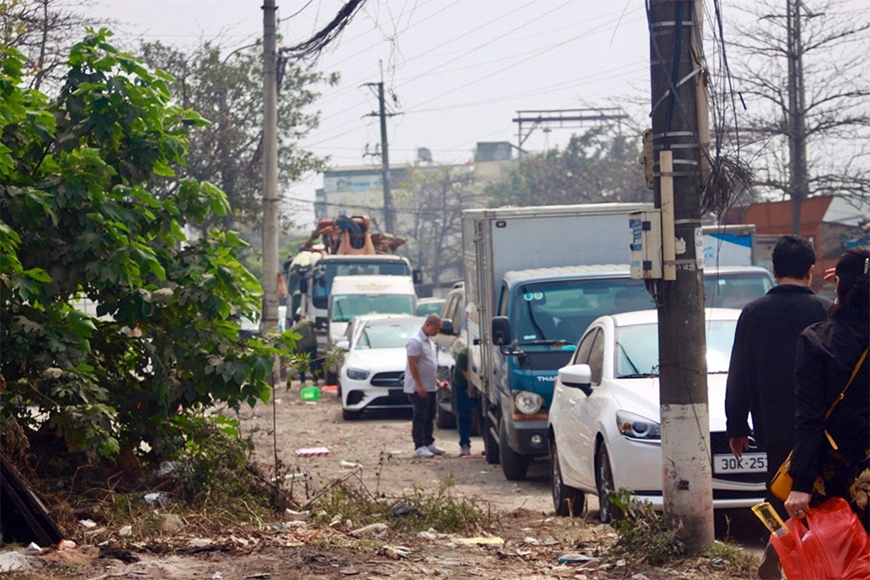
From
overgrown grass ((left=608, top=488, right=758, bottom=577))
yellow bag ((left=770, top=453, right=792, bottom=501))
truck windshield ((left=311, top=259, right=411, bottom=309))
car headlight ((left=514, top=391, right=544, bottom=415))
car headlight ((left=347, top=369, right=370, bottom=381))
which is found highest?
truck windshield ((left=311, top=259, right=411, bottom=309))

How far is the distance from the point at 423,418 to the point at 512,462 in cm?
239

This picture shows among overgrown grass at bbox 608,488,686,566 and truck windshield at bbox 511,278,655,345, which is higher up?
truck windshield at bbox 511,278,655,345

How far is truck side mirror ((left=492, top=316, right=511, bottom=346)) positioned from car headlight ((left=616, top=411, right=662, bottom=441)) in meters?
3.40

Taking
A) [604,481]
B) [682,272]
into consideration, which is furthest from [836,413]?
[604,481]

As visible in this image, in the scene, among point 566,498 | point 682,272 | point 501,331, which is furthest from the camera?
point 501,331

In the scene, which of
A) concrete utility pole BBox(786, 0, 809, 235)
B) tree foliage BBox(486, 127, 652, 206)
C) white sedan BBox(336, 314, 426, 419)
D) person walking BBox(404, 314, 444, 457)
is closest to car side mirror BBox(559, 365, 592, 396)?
person walking BBox(404, 314, 444, 457)

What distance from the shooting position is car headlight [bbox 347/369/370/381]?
17.8 metres

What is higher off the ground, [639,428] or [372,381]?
[639,428]

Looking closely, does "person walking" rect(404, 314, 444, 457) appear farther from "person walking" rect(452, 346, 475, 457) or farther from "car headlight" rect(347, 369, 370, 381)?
"car headlight" rect(347, 369, 370, 381)

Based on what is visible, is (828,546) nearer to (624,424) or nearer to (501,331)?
(624,424)

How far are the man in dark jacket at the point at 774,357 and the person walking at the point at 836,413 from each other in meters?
0.97

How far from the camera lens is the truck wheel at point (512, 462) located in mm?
11430

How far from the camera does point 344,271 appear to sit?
93.1 ft

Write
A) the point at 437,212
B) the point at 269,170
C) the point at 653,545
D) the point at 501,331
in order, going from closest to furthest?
1. the point at 653,545
2. the point at 501,331
3. the point at 269,170
4. the point at 437,212
